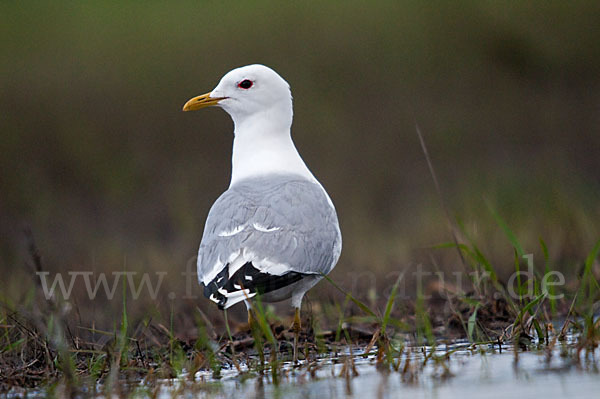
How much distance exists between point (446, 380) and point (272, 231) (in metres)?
1.42

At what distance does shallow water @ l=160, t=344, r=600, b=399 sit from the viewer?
11.9ft

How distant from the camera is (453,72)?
11.7 meters

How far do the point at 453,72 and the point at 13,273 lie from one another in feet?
18.6

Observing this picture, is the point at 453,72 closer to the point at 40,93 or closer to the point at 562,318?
the point at 40,93

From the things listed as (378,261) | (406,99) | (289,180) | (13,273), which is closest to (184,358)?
(289,180)

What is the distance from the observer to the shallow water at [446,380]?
362cm

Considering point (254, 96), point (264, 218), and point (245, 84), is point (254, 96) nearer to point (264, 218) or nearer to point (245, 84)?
point (245, 84)

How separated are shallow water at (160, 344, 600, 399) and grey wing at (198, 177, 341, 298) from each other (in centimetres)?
63

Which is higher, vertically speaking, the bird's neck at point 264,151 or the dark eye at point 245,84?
the dark eye at point 245,84

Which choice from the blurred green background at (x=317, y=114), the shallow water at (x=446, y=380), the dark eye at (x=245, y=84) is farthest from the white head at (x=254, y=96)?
the blurred green background at (x=317, y=114)

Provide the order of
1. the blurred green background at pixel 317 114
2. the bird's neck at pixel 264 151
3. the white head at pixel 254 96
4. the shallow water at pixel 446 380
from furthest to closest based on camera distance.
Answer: the blurred green background at pixel 317 114
the white head at pixel 254 96
the bird's neck at pixel 264 151
the shallow water at pixel 446 380

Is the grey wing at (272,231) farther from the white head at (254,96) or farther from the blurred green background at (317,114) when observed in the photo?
the blurred green background at (317,114)

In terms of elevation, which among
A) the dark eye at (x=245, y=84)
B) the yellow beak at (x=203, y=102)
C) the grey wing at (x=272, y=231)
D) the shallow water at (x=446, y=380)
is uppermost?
the dark eye at (x=245, y=84)

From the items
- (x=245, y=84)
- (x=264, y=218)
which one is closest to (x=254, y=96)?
(x=245, y=84)
